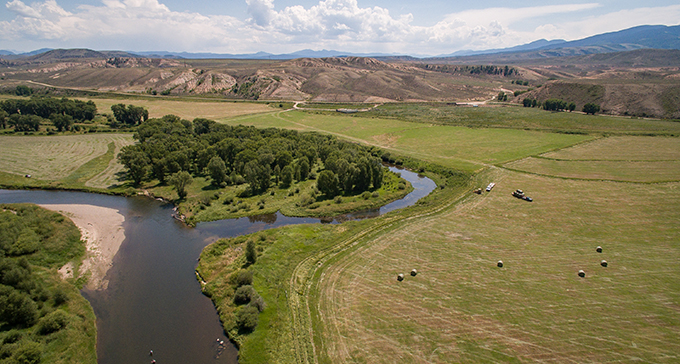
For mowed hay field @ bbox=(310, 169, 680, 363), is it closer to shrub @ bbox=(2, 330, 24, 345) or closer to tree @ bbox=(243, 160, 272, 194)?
shrub @ bbox=(2, 330, 24, 345)

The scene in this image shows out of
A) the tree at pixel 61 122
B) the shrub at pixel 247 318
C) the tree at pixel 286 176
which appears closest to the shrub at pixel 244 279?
the shrub at pixel 247 318

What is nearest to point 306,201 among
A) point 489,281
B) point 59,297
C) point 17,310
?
point 489,281

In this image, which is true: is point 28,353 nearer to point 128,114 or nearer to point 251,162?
point 251,162

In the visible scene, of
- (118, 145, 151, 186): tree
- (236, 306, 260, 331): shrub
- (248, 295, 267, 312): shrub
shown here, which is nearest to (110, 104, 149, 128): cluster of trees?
(118, 145, 151, 186): tree

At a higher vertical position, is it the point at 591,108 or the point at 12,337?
the point at 591,108

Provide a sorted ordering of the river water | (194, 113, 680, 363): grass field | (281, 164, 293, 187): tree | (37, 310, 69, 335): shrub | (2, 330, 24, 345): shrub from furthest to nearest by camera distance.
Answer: (281, 164, 293, 187): tree
the river water
(37, 310, 69, 335): shrub
(194, 113, 680, 363): grass field
(2, 330, 24, 345): shrub

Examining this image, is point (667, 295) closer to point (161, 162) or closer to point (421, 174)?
point (421, 174)
